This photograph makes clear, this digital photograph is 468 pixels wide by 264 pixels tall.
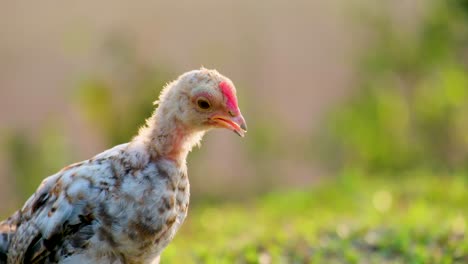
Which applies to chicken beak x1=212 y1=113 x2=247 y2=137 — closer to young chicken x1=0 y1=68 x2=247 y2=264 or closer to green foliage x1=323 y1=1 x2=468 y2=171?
young chicken x1=0 y1=68 x2=247 y2=264

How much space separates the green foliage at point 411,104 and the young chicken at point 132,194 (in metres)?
6.25

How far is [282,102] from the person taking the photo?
1030 cm

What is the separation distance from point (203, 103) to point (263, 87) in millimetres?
7229

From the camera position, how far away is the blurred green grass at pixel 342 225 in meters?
4.68

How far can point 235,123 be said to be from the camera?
10.0 feet

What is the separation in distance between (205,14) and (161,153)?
6.85 meters

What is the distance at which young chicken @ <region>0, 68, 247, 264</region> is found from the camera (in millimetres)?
3008

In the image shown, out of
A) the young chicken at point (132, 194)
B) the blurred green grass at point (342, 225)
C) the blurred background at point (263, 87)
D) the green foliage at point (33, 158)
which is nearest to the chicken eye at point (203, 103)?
the young chicken at point (132, 194)

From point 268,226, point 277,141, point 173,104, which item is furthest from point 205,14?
point 173,104

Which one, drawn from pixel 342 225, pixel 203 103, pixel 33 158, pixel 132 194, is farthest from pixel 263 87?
pixel 132 194

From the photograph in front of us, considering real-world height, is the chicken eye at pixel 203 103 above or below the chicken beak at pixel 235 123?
above

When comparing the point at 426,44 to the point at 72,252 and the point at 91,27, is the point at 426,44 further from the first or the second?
the point at 72,252

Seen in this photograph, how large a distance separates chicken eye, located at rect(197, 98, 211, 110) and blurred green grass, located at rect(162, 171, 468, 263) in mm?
1686

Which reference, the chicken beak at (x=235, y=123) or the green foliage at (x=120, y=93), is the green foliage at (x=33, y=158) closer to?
the green foliage at (x=120, y=93)
